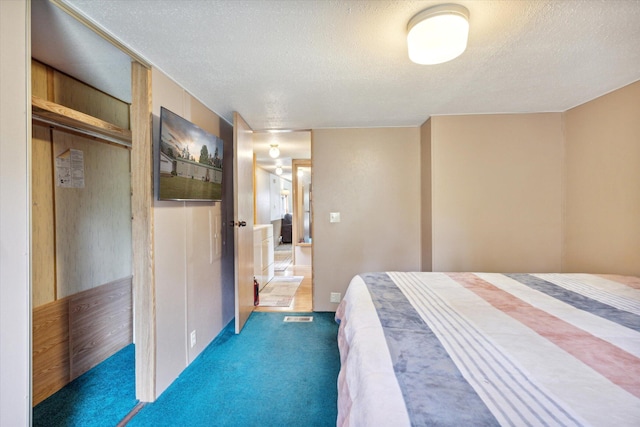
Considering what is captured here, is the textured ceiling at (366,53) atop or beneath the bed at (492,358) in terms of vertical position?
atop

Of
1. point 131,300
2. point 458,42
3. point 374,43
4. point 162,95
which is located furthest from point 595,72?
point 131,300

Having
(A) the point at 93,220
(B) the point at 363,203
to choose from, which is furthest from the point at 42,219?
(B) the point at 363,203

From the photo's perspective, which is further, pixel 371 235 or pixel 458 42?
pixel 371 235

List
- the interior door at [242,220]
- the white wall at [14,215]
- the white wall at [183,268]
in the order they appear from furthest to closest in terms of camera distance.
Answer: the interior door at [242,220] < the white wall at [183,268] < the white wall at [14,215]

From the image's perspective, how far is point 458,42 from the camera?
→ 3.96 feet

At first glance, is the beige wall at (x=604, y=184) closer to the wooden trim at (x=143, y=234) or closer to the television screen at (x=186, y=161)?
the television screen at (x=186, y=161)

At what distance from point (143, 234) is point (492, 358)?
193cm

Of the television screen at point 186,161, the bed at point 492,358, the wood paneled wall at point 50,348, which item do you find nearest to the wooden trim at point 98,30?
the television screen at point 186,161

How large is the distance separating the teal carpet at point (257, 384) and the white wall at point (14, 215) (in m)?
0.79

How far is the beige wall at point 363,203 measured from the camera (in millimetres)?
2963

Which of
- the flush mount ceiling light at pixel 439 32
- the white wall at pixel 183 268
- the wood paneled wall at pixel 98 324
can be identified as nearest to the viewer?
the flush mount ceiling light at pixel 439 32

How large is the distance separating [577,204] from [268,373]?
10.3ft

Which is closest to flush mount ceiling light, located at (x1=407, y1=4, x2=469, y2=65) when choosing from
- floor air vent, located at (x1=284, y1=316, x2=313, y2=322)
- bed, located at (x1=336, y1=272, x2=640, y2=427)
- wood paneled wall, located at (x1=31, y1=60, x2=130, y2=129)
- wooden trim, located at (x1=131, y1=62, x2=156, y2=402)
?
bed, located at (x1=336, y1=272, x2=640, y2=427)

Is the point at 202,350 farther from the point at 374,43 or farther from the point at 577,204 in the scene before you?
the point at 577,204
